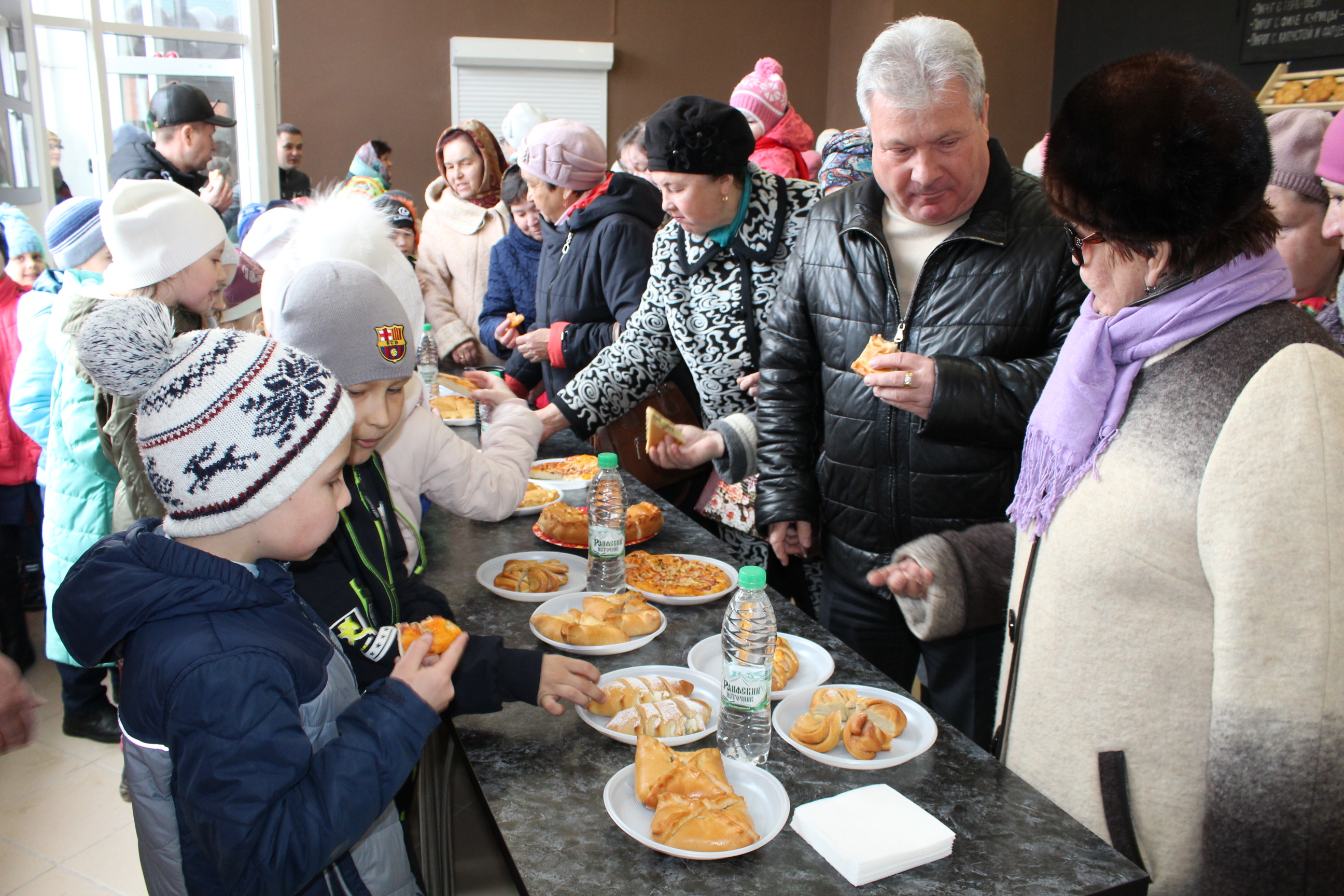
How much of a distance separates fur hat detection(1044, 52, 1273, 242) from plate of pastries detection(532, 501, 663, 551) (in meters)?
1.22

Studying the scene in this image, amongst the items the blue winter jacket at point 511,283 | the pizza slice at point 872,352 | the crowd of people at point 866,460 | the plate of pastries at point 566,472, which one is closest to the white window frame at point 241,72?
the blue winter jacket at point 511,283

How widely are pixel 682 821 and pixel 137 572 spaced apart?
0.70 metres

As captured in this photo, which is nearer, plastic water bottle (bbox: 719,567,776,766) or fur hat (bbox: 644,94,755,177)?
plastic water bottle (bbox: 719,567,776,766)

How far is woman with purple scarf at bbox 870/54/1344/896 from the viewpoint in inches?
37.5

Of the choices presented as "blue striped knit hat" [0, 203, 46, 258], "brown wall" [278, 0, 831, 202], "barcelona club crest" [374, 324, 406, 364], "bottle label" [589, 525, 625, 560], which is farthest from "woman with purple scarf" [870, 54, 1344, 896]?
"brown wall" [278, 0, 831, 202]

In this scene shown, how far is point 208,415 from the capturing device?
103cm

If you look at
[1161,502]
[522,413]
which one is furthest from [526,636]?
[1161,502]

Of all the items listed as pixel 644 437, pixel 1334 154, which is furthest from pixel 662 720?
pixel 1334 154

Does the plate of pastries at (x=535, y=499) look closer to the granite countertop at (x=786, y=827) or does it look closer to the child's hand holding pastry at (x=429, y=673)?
the granite countertop at (x=786, y=827)

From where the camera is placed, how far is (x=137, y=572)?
102 centimetres

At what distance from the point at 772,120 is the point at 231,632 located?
375 cm

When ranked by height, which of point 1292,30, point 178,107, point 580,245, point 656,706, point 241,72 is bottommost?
point 656,706

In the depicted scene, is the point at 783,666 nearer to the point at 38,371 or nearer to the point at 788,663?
the point at 788,663

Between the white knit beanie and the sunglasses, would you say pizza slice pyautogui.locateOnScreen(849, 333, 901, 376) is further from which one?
the white knit beanie
